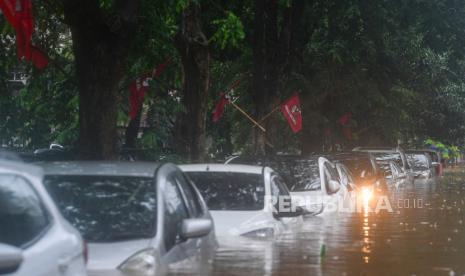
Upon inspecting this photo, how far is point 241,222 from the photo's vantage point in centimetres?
1321

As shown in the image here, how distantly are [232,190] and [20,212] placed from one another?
7.99m

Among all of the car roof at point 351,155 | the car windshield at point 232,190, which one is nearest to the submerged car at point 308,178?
the car windshield at point 232,190

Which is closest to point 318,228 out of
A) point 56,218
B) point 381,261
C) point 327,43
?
point 381,261

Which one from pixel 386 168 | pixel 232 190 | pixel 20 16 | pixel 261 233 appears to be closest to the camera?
pixel 261 233

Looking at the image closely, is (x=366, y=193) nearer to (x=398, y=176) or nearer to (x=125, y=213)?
(x=398, y=176)

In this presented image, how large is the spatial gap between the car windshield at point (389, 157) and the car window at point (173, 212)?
25566 mm

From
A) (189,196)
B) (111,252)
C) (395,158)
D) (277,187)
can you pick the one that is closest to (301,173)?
(277,187)

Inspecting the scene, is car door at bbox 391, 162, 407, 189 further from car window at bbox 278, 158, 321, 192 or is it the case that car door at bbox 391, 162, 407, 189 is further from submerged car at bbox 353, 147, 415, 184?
car window at bbox 278, 158, 321, 192

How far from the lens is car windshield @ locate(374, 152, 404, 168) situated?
35.2 m

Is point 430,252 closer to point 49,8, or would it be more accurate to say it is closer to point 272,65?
point 49,8

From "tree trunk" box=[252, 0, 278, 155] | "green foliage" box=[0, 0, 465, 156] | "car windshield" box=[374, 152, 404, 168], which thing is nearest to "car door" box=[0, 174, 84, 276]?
"green foliage" box=[0, 0, 465, 156]

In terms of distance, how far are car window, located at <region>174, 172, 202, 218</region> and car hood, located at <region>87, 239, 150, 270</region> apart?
1135mm

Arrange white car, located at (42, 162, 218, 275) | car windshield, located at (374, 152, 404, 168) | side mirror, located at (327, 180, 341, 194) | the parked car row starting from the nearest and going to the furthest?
the parked car row < white car, located at (42, 162, 218, 275) < side mirror, located at (327, 180, 341, 194) < car windshield, located at (374, 152, 404, 168)

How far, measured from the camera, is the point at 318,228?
1708cm
